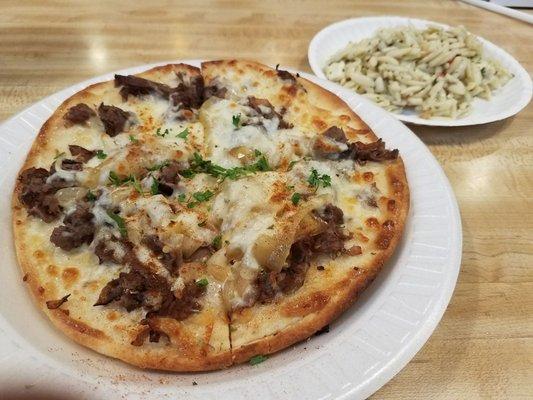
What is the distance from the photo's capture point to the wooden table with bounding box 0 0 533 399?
6.75 feet

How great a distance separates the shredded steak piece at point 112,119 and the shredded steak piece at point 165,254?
83 cm

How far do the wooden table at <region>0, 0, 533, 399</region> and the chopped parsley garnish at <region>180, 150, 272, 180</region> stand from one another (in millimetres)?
1120

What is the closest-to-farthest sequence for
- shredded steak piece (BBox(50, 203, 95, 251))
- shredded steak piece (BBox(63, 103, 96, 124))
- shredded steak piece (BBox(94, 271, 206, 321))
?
shredded steak piece (BBox(94, 271, 206, 321)), shredded steak piece (BBox(50, 203, 95, 251)), shredded steak piece (BBox(63, 103, 96, 124))

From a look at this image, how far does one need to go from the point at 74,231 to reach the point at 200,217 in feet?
1.72

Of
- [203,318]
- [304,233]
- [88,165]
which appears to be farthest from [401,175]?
[88,165]

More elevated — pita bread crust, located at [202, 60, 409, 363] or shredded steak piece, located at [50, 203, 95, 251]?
shredded steak piece, located at [50, 203, 95, 251]

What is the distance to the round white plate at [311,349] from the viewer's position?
1571mm

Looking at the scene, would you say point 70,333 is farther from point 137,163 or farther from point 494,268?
point 494,268

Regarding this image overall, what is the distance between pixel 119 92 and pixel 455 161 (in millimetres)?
2168

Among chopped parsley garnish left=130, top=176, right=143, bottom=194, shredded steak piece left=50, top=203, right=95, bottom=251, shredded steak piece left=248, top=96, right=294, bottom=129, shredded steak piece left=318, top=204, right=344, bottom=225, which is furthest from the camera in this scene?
shredded steak piece left=248, top=96, right=294, bottom=129

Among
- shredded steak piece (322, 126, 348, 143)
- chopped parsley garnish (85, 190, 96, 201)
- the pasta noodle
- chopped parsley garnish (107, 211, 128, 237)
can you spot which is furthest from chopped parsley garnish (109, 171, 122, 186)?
the pasta noodle

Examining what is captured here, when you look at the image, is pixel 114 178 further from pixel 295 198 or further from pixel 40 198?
pixel 295 198

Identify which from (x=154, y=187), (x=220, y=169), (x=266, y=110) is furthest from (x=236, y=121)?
(x=154, y=187)

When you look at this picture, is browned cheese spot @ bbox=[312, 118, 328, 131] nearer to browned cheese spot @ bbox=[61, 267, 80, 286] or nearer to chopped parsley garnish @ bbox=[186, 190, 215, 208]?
chopped parsley garnish @ bbox=[186, 190, 215, 208]
